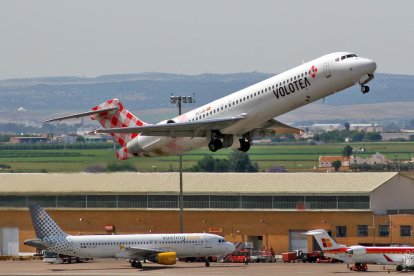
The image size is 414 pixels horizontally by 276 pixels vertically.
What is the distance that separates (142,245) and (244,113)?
32375 millimetres

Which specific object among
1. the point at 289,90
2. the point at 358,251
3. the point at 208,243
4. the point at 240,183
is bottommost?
the point at 358,251

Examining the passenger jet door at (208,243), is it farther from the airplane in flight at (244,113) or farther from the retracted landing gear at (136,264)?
the airplane in flight at (244,113)

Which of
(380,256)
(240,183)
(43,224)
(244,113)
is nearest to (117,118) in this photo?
(244,113)

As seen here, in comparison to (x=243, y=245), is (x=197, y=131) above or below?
above

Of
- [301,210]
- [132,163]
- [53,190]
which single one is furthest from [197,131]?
[301,210]

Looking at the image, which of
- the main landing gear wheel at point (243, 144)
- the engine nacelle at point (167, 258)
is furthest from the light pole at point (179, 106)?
the main landing gear wheel at point (243, 144)

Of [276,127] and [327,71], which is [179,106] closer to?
[276,127]

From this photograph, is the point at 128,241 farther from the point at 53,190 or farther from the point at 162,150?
the point at 162,150

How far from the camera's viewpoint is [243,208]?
129500 mm

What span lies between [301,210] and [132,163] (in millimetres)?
30223

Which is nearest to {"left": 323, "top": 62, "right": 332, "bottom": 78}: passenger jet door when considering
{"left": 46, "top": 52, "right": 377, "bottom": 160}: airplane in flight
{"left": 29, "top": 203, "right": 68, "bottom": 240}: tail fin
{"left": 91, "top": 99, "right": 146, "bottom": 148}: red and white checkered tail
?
{"left": 46, "top": 52, "right": 377, "bottom": 160}: airplane in flight

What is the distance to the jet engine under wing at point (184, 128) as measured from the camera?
3302 inches

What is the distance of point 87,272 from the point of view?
10206 cm

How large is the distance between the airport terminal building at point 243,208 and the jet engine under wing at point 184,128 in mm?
35471
